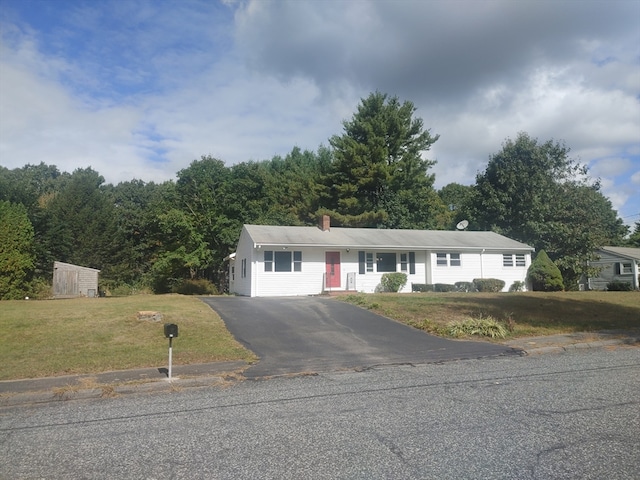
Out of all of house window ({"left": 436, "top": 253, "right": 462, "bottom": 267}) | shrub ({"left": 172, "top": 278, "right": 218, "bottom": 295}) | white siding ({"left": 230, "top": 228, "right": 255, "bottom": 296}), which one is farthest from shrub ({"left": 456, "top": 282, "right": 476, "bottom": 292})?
shrub ({"left": 172, "top": 278, "right": 218, "bottom": 295})

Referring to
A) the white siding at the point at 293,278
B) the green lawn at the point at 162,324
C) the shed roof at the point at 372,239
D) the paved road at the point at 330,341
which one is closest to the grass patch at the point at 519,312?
the green lawn at the point at 162,324

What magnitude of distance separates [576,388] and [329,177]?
121 ft

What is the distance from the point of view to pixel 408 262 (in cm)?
2909

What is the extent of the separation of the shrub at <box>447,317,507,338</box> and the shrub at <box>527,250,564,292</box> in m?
18.2

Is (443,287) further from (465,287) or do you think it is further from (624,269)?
(624,269)

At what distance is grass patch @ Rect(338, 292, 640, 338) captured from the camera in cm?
1514

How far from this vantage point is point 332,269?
88.6ft

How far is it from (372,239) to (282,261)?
6.02 metres

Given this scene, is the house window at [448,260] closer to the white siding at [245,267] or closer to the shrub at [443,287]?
the shrub at [443,287]

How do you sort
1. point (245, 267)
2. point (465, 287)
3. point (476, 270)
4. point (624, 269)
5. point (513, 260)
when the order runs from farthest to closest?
point (624, 269), point (513, 260), point (476, 270), point (465, 287), point (245, 267)

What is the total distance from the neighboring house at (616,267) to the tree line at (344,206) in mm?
2578

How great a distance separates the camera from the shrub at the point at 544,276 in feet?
101

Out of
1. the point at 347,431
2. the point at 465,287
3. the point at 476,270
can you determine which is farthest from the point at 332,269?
the point at 347,431

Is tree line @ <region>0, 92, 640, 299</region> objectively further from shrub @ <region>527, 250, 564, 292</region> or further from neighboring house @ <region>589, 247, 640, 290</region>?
shrub @ <region>527, 250, 564, 292</region>
